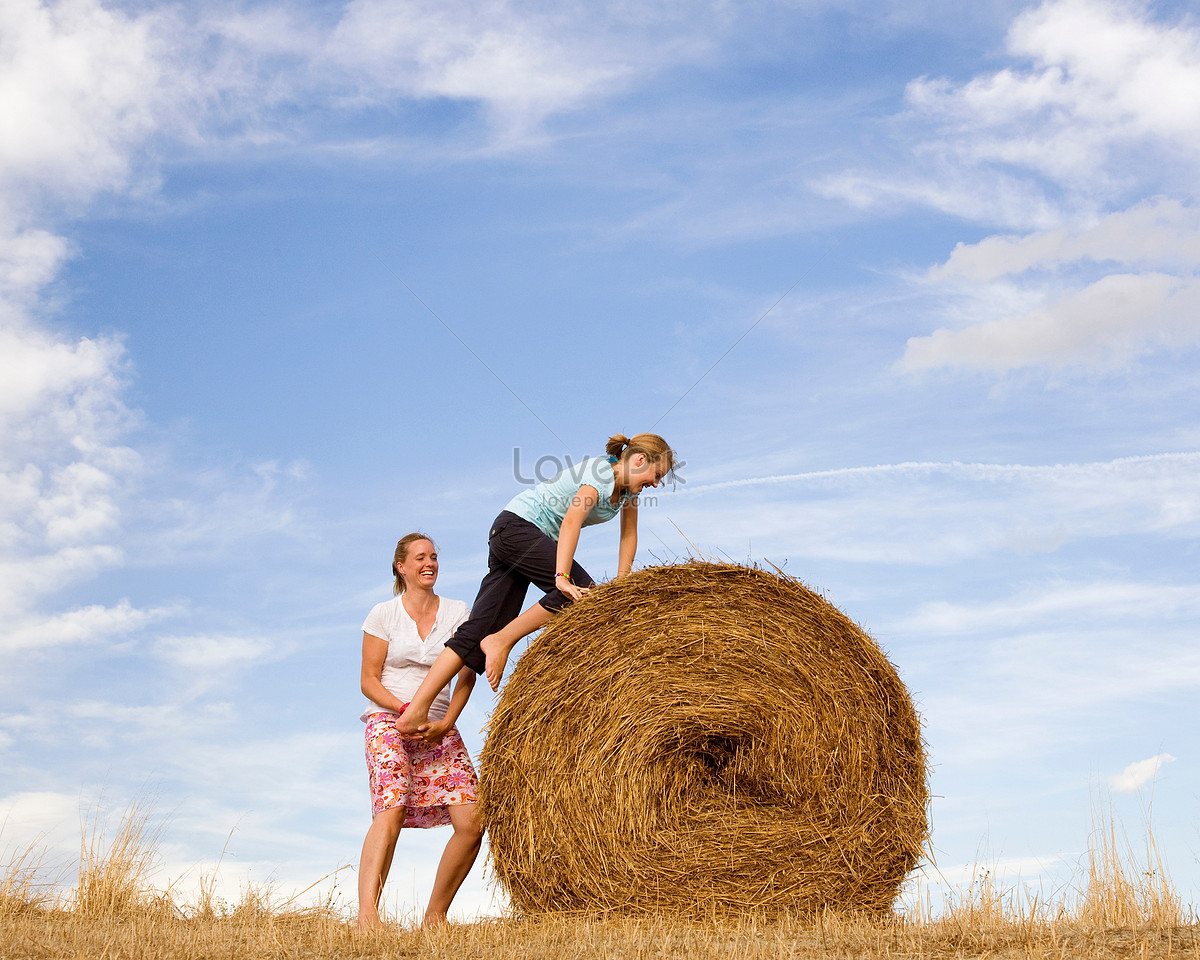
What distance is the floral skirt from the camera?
5.78 m

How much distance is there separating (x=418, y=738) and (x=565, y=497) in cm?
155

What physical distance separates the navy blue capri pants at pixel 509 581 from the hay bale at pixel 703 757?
0.30 m

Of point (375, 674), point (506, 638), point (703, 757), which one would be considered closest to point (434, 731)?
point (375, 674)

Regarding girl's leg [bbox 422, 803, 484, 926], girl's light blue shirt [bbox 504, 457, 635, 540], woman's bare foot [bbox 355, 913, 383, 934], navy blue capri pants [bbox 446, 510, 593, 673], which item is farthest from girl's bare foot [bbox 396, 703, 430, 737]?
girl's light blue shirt [bbox 504, 457, 635, 540]

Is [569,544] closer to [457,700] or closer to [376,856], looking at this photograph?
[457,700]

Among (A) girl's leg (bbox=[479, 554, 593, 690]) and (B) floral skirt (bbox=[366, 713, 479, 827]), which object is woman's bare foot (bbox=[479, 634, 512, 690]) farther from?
(B) floral skirt (bbox=[366, 713, 479, 827])

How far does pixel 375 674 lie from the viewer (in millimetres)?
5926

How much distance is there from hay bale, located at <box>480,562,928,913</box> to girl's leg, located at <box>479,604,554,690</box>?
0.52ft

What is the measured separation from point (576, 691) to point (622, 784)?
52 centimetres

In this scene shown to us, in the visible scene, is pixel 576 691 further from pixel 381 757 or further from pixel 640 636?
pixel 381 757

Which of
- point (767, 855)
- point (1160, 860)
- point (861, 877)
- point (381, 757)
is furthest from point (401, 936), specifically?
point (1160, 860)

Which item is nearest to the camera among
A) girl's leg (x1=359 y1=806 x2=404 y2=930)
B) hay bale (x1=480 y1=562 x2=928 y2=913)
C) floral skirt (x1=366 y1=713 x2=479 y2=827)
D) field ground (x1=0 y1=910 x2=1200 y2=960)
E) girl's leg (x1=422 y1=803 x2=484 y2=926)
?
field ground (x1=0 y1=910 x2=1200 y2=960)

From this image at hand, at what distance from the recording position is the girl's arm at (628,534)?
618 cm

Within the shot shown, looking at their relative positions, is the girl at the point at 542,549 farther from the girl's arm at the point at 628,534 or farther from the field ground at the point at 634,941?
the field ground at the point at 634,941
